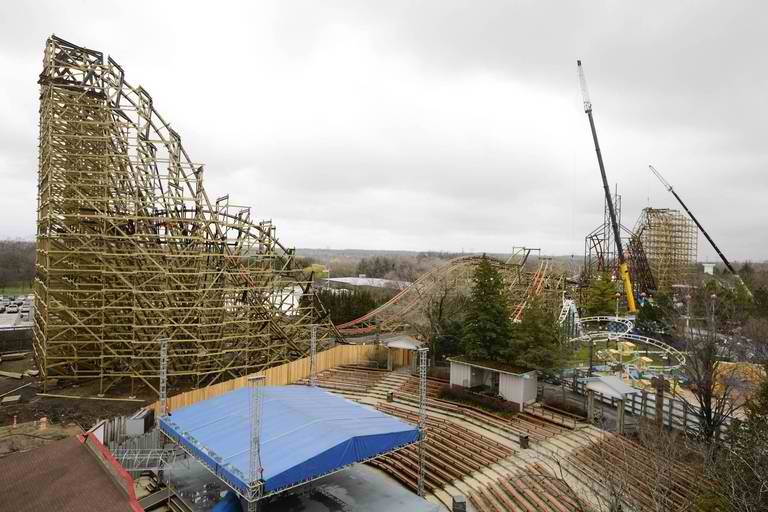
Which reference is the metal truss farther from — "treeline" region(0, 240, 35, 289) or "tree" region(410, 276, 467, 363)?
"treeline" region(0, 240, 35, 289)

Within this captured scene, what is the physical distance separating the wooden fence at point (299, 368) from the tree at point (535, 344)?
314 inches

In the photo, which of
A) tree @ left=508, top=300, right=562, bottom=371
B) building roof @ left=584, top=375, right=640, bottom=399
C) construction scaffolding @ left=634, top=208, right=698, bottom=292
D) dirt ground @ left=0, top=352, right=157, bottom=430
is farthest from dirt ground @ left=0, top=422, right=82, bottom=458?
construction scaffolding @ left=634, top=208, right=698, bottom=292

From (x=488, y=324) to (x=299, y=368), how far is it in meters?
9.11

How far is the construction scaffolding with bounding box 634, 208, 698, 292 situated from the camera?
56.2 meters

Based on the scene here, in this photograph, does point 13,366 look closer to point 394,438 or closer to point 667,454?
point 394,438

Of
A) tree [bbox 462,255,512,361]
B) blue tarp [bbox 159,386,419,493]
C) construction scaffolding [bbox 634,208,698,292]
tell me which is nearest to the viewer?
blue tarp [bbox 159,386,419,493]

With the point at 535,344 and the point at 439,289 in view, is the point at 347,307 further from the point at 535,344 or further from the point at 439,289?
the point at 535,344

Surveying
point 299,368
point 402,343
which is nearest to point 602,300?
point 402,343

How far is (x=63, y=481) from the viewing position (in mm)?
10438

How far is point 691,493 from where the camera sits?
11.8m

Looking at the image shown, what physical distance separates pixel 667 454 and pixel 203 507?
11916 mm

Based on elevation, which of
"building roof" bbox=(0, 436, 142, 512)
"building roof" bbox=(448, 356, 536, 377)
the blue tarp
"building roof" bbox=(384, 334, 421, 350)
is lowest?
"building roof" bbox=(0, 436, 142, 512)

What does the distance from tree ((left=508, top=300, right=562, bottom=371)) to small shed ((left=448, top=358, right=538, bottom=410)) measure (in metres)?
0.46

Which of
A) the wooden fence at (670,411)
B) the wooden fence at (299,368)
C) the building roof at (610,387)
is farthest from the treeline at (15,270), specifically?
the wooden fence at (670,411)
